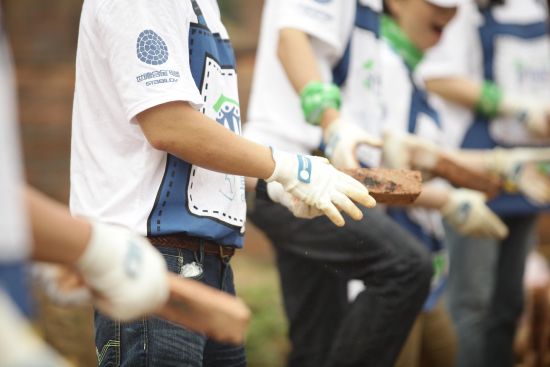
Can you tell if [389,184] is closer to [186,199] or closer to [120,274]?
[186,199]

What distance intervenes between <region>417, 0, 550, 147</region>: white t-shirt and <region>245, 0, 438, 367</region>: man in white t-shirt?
3.29ft

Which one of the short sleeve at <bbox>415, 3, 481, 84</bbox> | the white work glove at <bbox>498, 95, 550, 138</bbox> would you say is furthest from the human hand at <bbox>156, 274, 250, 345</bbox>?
the white work glove at <bbox>498, 95, 550, 138</bbox>

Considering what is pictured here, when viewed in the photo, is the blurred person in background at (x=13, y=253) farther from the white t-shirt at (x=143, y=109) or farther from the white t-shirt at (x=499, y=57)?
the white t-shirt at (x=499, y=57)

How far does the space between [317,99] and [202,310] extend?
1437mm

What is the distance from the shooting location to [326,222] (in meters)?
3.11

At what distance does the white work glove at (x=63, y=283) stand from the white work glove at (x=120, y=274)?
2.0 inches

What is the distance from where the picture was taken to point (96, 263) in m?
1.65

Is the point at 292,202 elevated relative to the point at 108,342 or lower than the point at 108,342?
elevated

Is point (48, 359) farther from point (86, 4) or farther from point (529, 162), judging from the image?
point (529, 162)

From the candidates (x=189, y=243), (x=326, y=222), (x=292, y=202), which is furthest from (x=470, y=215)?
(x=189, y=243)

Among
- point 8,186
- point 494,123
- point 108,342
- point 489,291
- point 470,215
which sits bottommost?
point 489,291

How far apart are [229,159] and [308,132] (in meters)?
1.04

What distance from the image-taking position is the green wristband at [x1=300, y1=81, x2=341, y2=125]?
10.2 feet

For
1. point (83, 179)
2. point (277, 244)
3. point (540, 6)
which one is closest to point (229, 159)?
point (83, 179)
